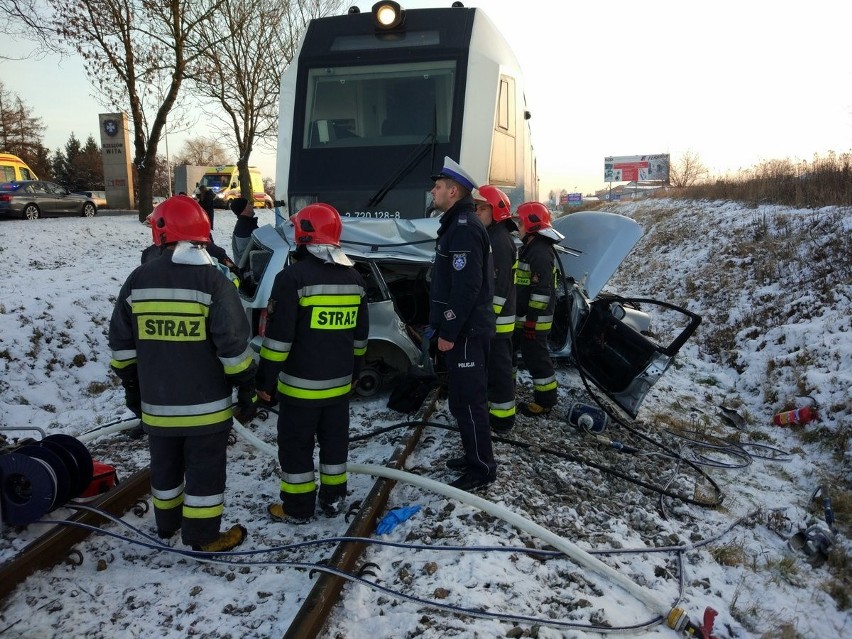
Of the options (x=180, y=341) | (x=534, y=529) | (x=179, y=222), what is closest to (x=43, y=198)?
(x=179, y=222)

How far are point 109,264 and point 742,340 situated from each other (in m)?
10.9

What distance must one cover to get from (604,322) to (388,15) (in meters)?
3.78

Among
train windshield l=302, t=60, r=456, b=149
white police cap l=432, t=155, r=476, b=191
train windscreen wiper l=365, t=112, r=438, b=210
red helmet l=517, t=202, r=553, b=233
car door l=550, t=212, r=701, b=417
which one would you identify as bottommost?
car door l=550, t=212, r=701, b=417

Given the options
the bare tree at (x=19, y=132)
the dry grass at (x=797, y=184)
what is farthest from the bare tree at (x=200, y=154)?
the dry grass at (x=797, y=184)

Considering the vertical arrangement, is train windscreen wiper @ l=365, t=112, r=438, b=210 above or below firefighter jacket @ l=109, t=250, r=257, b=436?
above

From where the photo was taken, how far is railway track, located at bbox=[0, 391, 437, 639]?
2.38m

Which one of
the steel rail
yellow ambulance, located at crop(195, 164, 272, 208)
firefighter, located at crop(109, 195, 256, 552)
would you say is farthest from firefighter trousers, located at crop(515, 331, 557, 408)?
yellow ambulance, located at crop(195, 164, 272, 208)

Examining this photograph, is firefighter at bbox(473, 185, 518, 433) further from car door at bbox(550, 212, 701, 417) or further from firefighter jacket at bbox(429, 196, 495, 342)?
car door at bbox(550, 212, 701, 417)

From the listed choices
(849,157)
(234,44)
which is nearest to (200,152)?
(234,44)

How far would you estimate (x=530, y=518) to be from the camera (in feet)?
11.0

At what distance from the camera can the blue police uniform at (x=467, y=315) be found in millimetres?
3580

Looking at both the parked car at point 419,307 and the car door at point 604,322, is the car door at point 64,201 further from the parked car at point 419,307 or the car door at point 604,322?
the car door at point 604,322

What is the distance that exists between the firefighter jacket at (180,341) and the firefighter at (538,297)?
2.86 meters

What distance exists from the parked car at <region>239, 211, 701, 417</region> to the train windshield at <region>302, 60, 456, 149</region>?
116 cm
